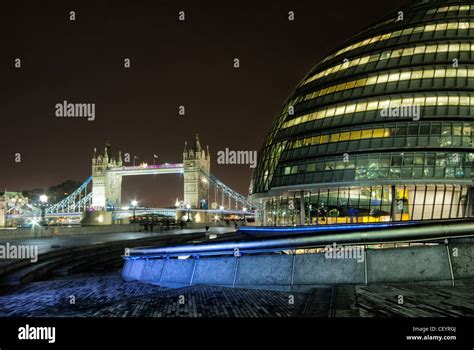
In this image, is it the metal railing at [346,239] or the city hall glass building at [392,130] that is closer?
the metal railing at [346,239]

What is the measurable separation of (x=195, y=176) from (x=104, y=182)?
141 ft

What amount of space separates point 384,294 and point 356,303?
53.6 inches

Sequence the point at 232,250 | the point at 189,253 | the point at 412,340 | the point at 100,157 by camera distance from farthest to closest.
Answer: the point at 100,157 < the point at 189,253 < the point at 232,250 < the point at 412,340

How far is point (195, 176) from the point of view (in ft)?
525

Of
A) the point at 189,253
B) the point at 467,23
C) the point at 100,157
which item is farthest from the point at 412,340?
the point at 100,157

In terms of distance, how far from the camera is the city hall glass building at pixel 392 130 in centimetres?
3306

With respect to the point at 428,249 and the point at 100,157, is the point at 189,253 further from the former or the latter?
the point at 100,157

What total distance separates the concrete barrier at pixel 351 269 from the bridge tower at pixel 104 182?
161876 mm

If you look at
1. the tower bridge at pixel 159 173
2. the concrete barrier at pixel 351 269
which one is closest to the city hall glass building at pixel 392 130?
the concrete barrier at pixel 351 269

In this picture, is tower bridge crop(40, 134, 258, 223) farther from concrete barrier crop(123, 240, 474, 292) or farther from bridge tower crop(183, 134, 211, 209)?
concrete barrier crop(123, 240, 474, 292)

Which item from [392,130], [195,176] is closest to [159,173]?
[195,176]

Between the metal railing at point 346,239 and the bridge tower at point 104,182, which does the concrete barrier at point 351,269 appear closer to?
the metal railing at point 346,239

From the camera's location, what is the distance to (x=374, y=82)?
36.4 metres

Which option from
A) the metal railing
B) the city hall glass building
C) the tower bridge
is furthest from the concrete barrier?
the tower bridge
